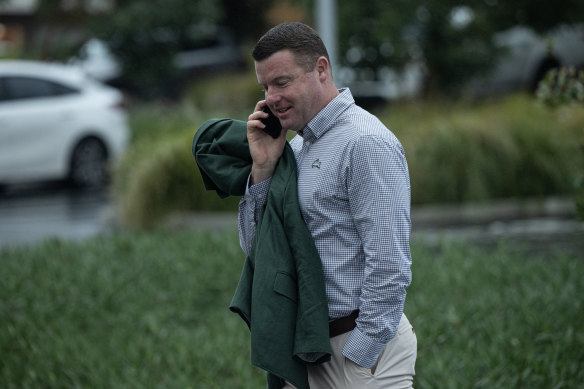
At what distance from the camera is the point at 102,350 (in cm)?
532

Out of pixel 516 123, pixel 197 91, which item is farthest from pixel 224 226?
pixel 197 91

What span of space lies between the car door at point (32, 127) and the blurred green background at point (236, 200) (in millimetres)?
1526

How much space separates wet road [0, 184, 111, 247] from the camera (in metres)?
10.0

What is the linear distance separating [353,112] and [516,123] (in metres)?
8.86

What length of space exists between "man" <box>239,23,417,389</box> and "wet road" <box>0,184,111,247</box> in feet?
21.6

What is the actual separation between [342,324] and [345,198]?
0.39 m

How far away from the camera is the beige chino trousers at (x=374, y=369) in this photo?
8.34ft

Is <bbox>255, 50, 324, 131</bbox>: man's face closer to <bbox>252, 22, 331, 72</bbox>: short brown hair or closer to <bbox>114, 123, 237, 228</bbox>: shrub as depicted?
<bbox>252, 22, 331, 72</bbox>: short brown hair

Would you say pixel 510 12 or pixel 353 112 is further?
pixel 510 12

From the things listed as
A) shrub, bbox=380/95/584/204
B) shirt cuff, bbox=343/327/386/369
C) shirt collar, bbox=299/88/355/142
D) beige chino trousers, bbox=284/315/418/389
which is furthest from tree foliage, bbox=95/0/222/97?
shirt cuff, bbox=343/327/386/369

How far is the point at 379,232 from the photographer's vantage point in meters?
2.42

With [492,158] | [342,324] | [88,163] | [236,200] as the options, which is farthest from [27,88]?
[342,324]

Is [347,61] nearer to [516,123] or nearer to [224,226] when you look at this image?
[516,123]

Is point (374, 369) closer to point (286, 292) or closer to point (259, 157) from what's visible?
point (286, 292)
